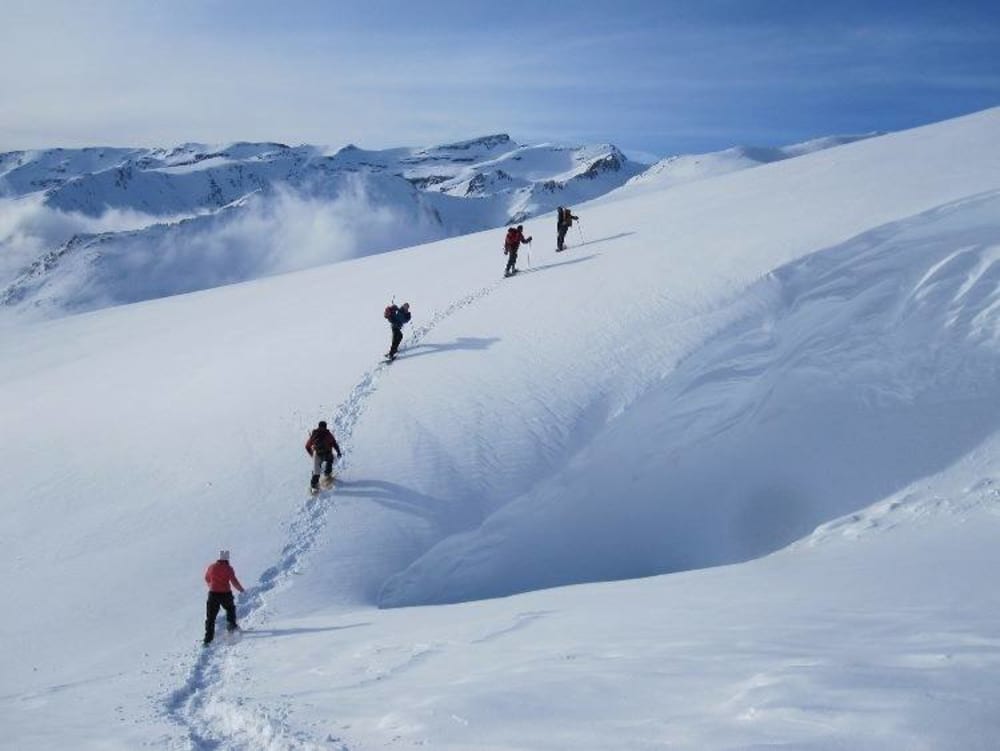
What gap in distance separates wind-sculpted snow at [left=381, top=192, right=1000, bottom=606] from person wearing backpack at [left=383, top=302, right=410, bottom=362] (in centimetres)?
598

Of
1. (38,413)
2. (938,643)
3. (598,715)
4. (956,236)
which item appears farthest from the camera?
(38,413)

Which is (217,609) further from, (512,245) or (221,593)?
(512,245)

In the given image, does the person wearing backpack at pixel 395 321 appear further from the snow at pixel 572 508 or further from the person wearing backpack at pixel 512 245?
the person wearing backpack at pixel 512 245

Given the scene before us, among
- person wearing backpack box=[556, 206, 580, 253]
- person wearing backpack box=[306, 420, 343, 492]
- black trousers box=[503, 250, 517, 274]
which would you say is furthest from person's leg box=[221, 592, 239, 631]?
person wearing backpack box=[556, 206, 580, 253]

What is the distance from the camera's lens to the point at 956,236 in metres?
16.2

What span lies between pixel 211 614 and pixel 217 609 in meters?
0.10

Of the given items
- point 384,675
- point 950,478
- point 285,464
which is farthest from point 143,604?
point 950,478

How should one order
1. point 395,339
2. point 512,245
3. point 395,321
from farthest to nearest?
point 512,245 → point 395,339 → point 395,321

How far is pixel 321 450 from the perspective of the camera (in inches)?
541

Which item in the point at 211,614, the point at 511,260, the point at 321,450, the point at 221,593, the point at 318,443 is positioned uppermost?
the point at 511,260

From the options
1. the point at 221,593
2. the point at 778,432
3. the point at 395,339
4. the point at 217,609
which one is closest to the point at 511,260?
the point at 395,339

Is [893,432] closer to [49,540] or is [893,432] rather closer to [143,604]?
[143,604]

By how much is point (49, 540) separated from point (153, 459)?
258cm

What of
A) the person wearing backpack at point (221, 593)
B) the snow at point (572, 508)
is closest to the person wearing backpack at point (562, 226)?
the snow at point (572, 508)
